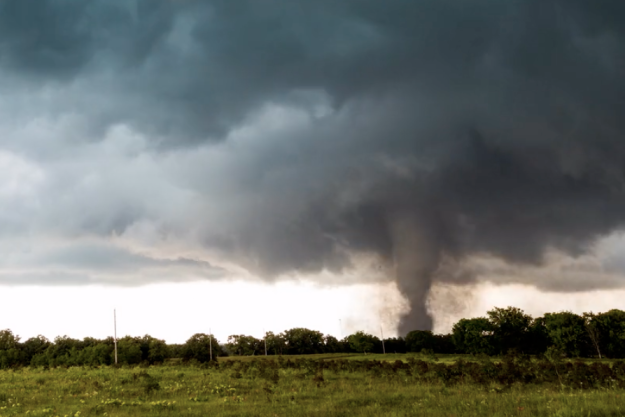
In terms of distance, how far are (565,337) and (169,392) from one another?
122 metres

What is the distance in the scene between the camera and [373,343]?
181500 mm

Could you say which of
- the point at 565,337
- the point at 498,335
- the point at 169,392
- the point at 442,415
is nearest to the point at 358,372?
the point at 169,392

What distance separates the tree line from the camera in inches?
4503

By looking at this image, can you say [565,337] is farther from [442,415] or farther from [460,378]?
[442,415]

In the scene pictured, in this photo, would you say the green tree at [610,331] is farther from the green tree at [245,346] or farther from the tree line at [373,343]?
the green tree at [245,346]

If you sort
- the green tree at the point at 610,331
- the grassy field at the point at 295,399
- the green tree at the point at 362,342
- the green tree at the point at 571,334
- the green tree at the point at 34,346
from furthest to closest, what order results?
the green tree at the point at 362,342, the green tree at the point at 34,346, the green tree at the point at 571,334, the green tree at the point at 610,331, the grassy field at the point at 295,399

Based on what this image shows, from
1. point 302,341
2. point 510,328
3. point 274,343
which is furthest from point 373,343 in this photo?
point 510,328

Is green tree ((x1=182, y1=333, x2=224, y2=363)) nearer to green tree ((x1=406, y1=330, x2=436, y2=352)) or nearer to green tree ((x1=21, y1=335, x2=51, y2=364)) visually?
green tree ((x1=21, y1=335, x2=51, y2=364))

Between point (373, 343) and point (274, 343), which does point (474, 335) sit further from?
point (274, 343)

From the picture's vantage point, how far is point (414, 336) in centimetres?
18300

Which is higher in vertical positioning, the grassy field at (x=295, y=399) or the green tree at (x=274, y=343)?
the grassy field at (x=295, y=399)

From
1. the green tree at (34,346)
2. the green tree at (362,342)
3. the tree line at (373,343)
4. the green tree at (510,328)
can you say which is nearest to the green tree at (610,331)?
the tree line at (373,343)

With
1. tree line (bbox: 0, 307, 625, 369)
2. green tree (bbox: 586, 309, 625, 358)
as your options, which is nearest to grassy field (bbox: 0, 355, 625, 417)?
tree line (bbox: 0, 307, 625, 369)

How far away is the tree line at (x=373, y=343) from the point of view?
4503 inches
